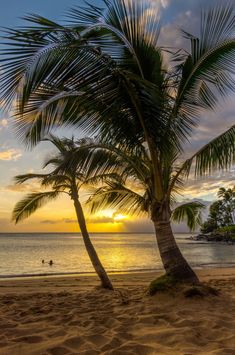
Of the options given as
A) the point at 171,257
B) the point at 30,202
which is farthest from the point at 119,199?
the point at 30,202

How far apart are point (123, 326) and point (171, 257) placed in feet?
9.10

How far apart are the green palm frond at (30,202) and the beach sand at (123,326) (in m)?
5.69

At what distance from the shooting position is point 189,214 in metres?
11.3

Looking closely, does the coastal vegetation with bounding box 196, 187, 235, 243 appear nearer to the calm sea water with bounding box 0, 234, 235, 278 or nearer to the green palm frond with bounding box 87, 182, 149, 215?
the calm sea water with bounding box 0, 234, 235, 278

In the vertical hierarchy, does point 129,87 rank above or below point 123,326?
above

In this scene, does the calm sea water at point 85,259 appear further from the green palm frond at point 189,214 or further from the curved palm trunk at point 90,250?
the green palm frond at point 189,214

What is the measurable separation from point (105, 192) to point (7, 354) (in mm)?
5981

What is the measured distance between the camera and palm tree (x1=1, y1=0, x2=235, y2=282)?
6.20 meters

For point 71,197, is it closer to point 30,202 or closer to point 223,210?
point 30,202

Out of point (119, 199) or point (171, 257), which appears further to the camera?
point (119, 199)

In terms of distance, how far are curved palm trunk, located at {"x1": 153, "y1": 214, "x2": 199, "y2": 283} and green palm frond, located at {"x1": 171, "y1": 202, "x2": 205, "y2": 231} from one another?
3555 millimetres

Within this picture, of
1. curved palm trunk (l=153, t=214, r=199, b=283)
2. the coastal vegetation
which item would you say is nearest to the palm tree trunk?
curved palm trunk (l=153, t=214, r=199, b=283)

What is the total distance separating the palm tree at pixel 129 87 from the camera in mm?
6195

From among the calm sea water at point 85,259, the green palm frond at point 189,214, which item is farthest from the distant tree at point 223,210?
the green palm frond at point 189,214
